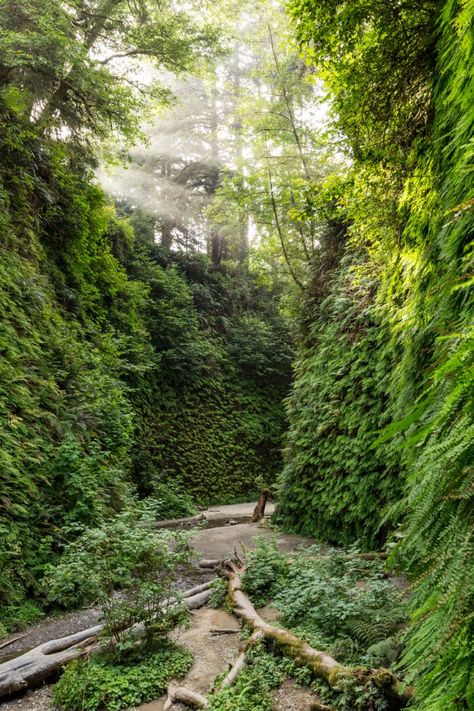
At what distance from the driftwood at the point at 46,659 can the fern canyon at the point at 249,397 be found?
22mm

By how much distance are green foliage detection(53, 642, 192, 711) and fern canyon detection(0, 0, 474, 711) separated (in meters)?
0.02

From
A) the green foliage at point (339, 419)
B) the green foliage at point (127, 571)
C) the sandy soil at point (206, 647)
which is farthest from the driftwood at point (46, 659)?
the green foliage at point (339, 419)

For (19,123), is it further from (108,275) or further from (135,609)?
(135,609)

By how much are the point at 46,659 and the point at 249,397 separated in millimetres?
14106

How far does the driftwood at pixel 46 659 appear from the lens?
3.84 m

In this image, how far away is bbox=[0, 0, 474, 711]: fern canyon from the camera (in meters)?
2.32

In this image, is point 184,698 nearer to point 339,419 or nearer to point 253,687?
point 253,687

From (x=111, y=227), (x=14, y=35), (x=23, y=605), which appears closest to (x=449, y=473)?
(x=23, y=605)

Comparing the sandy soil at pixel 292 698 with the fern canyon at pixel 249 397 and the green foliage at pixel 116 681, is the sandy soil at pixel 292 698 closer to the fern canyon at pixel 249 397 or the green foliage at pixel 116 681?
the fern canyon at pixel 249 397

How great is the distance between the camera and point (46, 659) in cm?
417

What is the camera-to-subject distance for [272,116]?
13.1 meters

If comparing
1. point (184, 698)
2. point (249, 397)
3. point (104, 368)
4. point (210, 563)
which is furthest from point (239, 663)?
point (249, 397)

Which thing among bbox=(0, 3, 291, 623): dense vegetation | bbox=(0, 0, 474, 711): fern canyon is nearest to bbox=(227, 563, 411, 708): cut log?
bbox=(0, 0, 474, 711): fern canyon

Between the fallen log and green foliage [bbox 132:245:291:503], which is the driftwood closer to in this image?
the fallen log
